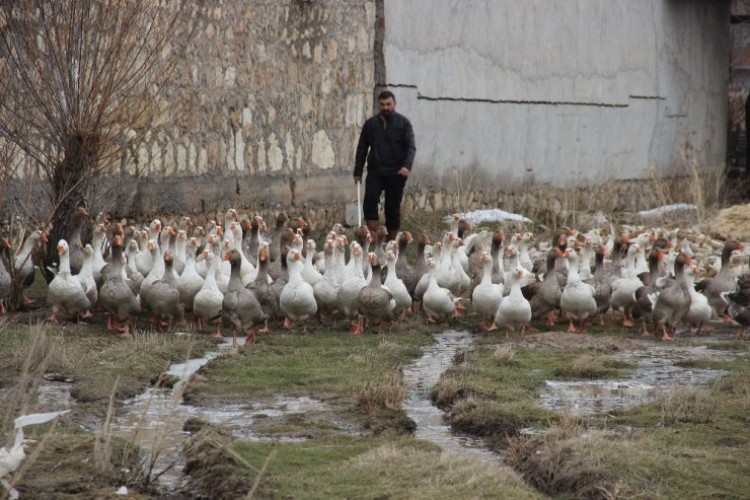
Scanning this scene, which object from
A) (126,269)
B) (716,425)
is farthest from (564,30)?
(716,425)

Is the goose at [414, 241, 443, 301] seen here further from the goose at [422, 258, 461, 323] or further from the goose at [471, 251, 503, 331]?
the goose at [471, 251, 503, 331]

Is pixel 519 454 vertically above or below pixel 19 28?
below

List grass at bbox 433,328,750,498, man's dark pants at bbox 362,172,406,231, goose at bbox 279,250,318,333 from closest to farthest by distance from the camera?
grass at bbox 433,328,750,498
goose at bbox 279,250,318,333
man's dark pants at bbox 362,172,406,231

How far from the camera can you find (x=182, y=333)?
464 inches

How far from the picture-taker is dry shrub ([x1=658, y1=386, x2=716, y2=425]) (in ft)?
28.6

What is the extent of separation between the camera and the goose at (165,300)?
11938 mm

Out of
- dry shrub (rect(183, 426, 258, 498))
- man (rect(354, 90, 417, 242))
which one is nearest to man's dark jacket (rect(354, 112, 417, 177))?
man (rect(354, 90, 417, 242))

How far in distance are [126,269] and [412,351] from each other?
10.1 feet

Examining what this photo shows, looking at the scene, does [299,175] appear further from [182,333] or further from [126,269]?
[182,333]

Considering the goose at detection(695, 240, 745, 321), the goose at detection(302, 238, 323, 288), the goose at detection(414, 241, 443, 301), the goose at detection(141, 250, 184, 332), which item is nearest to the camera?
the goose at detection(141, 250, 184, 332)

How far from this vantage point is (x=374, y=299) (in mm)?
12148

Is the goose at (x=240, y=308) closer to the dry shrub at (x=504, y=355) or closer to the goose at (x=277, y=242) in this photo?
the goose at (x=277, y=242)

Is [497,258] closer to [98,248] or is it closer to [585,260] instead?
[585,260]

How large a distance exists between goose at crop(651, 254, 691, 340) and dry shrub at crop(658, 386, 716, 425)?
115 inches
